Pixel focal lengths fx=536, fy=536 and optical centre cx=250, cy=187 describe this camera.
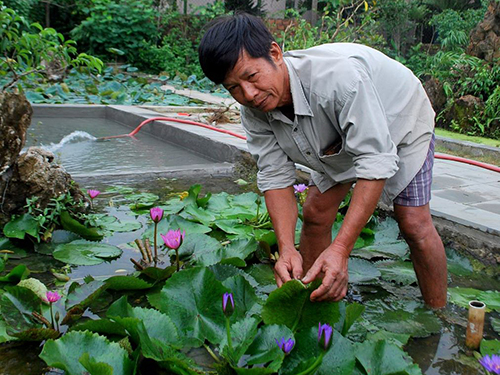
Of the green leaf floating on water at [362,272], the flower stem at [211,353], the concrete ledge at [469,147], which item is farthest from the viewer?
the concrete ledge at [469,147]

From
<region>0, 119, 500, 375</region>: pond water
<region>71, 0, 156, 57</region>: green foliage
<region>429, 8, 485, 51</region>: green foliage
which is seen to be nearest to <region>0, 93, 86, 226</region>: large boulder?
<region>0, 119, 500, 375</region>: pond water

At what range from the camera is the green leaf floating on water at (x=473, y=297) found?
6.55ft

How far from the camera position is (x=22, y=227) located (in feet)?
7.78

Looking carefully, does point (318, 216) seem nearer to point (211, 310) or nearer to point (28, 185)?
point (211, 310)

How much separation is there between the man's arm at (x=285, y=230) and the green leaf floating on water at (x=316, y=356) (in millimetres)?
215

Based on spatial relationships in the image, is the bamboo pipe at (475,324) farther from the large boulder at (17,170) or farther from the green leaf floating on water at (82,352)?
the large boulder at (17,170)

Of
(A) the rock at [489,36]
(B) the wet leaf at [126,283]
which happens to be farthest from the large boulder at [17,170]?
(A) the rock at [489,36]

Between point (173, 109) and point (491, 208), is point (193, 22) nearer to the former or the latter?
point (173, 109)

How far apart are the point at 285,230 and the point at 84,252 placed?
3.20 feet

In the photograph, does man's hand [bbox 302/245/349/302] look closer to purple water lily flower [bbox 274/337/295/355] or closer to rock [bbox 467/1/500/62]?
purple water lily flower [bbox 274/337/295/355]

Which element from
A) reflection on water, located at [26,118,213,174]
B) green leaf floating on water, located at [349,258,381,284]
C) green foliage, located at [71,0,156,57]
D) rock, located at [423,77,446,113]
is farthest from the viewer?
green foliage, located at [71,0,156,57]

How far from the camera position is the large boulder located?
2.46m

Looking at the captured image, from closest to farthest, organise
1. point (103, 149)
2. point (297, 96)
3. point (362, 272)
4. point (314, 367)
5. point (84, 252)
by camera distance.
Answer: point (314, 367) → point (297, 96) → point (362, 272) → point (84, 252) → point (103, 149)

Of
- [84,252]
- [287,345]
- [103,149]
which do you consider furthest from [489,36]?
[287,345]
